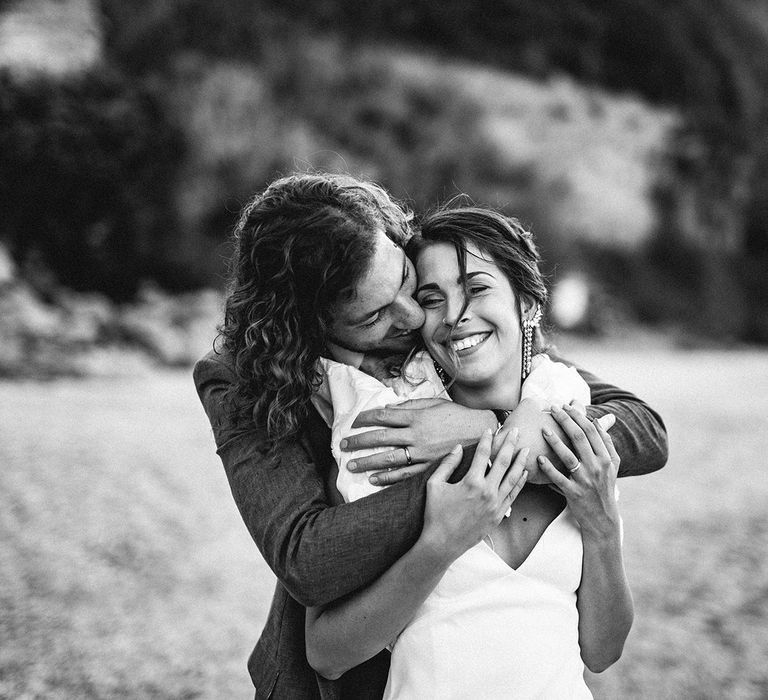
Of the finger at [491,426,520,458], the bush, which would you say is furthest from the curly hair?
the bush

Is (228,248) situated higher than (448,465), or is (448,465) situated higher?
(448,465)

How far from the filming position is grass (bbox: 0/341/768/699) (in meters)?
3.81

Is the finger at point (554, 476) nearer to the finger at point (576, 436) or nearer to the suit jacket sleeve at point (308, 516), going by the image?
the finger at point (576, 436)

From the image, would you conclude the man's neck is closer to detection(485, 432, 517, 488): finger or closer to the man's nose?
the man's nose

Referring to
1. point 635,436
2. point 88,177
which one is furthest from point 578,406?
point 88,177

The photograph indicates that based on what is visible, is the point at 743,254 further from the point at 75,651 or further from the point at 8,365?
the point at 75,651

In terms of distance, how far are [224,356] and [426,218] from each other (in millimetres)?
713

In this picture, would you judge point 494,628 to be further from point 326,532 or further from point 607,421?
point 607,421

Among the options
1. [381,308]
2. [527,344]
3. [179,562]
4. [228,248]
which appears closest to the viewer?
[381,308]

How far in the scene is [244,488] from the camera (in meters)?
1.62

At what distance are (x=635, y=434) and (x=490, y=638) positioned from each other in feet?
2.28

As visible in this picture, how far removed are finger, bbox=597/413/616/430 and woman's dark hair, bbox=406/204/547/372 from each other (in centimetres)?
39

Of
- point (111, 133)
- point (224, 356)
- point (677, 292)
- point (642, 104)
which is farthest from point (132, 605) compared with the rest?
point (642, 104)

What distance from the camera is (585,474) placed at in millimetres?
1668
